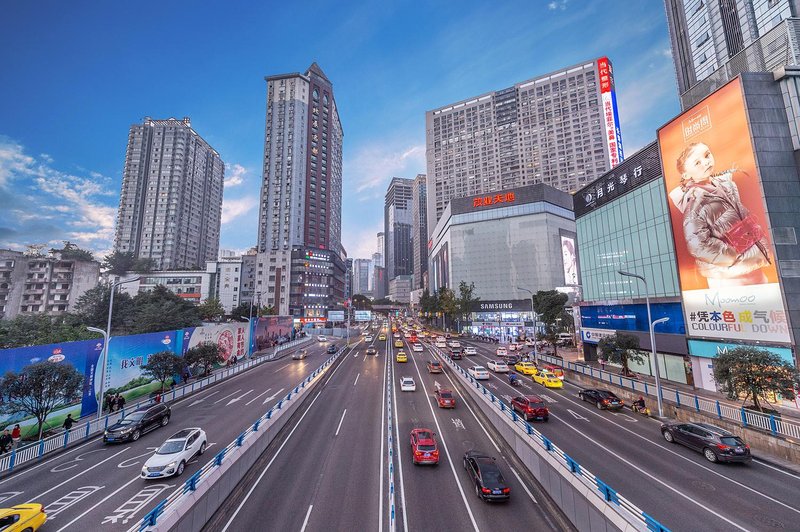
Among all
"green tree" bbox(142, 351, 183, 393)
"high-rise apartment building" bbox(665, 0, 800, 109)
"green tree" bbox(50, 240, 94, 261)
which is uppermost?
"high-rise apartment building" bbox(665, 0, 800, 109)

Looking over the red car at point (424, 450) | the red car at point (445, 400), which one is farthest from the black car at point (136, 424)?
the red car at point (445, 400)

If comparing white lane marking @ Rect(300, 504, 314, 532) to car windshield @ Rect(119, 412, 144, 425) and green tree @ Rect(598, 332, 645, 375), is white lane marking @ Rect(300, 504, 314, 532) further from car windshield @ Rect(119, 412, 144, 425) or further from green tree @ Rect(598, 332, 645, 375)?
green tree @ Rect(598, 332, 645, 375)

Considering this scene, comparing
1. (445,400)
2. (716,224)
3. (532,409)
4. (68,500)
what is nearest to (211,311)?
(445,400)

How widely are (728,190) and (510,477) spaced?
33280 mm

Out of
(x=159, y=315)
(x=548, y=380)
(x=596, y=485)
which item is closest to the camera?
(x=596, y=485)

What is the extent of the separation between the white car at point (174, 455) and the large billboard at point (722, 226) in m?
42.2

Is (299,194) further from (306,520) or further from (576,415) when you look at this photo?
(306,520)

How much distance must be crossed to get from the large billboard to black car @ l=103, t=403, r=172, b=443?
47909mm

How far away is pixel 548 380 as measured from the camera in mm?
35250

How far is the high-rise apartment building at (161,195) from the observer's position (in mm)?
142875

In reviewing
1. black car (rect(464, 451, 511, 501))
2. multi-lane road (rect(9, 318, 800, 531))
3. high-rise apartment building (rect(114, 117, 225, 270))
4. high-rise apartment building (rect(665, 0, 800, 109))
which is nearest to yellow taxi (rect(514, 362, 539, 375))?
multi-lane road (rect(9, 318, 800, 531))

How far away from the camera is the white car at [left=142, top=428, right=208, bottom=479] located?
15242 mm

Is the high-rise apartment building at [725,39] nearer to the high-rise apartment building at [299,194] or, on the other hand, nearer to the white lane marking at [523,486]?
the white lane marking at [523,486]

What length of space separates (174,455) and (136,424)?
8.63 meters
